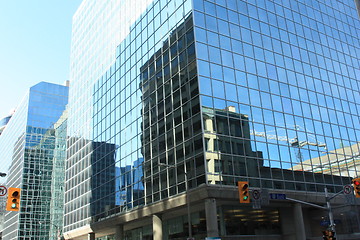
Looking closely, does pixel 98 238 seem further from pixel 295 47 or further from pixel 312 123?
pixel 295 47

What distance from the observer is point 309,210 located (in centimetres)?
4212

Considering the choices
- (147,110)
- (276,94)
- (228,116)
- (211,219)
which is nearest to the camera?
(211,219)

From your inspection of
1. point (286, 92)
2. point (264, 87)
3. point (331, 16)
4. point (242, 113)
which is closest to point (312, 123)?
point (286, 92)

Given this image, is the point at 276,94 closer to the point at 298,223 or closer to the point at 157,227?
the point at 298,223

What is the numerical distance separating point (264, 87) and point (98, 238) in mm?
34289

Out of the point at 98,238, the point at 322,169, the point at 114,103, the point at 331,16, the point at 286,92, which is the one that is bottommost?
the point at 98,238

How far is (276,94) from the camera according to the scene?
41.4 meters

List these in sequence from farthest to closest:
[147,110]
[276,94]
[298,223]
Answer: [147,110] → [276,94] → [298,223]

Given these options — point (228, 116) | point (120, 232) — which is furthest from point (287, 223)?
point (120, 232)

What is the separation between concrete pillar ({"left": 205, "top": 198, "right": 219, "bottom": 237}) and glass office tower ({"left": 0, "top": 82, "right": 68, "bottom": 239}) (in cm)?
6721

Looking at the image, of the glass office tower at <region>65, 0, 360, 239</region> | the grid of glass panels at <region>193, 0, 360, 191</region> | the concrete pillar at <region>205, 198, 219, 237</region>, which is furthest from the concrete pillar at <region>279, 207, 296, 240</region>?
the concrete pillar at <region>205, 198, 219, 237</region>

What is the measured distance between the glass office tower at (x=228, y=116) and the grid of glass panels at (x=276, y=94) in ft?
0.44

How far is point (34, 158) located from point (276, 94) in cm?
7488

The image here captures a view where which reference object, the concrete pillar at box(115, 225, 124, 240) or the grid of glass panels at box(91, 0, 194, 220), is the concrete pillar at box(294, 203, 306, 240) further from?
the concrete pillar at box(115, 225, 124, 240)
